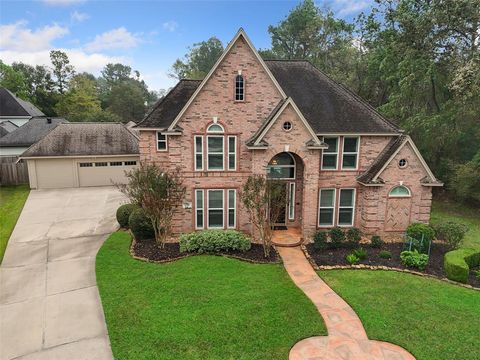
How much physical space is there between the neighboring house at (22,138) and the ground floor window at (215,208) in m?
23.5

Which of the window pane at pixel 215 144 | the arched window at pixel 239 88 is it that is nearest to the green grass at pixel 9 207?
the window pane at pixel 215 144

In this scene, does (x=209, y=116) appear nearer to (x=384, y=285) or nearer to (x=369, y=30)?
(x=384, y=285)

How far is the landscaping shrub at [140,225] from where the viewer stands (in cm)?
1433

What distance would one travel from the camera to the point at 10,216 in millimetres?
18641

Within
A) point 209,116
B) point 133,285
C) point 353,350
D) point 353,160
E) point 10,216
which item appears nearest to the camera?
point 353,350

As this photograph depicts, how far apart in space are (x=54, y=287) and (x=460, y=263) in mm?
14745

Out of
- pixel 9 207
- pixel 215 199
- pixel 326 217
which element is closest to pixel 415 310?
pixel 326 217

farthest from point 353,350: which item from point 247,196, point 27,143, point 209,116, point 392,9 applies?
point 27,143

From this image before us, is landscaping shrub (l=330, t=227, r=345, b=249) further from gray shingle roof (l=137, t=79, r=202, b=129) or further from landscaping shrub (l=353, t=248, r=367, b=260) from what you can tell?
gray shingle roof (l=137, t=79, r=202, b=129)

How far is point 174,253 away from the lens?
13.4m

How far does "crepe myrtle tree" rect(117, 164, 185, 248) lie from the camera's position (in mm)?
13078

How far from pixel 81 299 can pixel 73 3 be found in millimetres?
15019

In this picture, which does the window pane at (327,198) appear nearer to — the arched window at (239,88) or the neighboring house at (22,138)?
the arched window at (239,88)

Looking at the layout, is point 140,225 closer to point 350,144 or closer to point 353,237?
point 353,237
